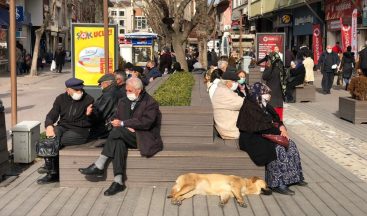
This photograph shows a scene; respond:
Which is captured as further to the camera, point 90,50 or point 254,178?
point 90,50

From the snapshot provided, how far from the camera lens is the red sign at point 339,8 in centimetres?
2773

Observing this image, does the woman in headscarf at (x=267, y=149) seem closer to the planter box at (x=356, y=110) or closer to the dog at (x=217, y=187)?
the dog at (x=217, y=187)

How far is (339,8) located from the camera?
30.0 metres

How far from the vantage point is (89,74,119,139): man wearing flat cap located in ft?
25.6

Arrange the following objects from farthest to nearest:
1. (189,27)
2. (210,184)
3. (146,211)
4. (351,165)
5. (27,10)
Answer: (27,10)
(189,27)
(351,165)
(210,184)
(146,211)

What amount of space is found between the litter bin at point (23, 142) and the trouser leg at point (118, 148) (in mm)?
1901

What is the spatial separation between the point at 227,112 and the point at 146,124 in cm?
133

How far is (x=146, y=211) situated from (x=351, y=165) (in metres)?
3.72

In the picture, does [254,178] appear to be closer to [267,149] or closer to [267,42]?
[267,149]

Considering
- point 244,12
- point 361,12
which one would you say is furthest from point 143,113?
point 244,12

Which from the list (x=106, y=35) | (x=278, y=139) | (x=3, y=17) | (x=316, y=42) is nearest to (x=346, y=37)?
(x=316, y=42)

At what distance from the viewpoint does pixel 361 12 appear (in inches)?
1032

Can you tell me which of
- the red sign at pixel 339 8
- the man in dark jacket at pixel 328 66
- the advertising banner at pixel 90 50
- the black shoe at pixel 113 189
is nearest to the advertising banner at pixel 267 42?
the man in dark jacket at pixel 328 66

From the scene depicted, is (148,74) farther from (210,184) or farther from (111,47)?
(210,184)
